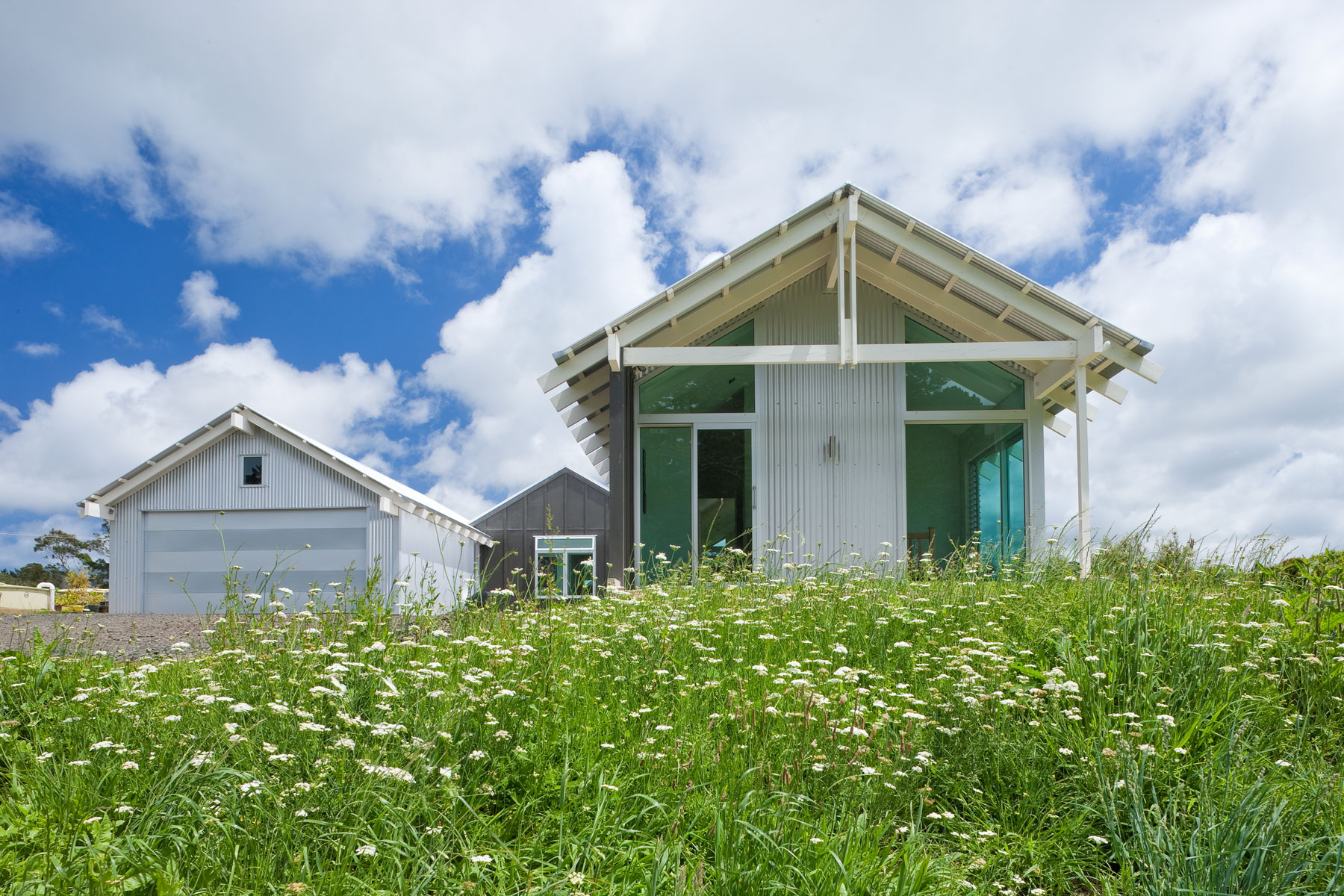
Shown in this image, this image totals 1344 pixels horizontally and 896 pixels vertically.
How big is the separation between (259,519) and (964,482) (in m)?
14.6

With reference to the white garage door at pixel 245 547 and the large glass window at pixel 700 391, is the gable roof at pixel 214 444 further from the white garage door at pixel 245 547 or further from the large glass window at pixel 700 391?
the large glass window at pixel 700 391

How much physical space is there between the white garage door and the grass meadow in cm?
1326

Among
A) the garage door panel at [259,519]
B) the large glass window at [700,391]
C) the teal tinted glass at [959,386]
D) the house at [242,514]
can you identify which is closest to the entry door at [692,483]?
the large glass window at [700,391]

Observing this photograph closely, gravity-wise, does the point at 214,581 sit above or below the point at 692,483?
below

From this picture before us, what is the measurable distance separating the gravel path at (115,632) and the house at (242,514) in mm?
5719

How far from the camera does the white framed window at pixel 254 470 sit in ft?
60.0

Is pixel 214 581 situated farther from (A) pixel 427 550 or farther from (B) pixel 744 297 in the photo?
(B) pixel 744 297

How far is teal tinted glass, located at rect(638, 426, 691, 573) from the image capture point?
11.6 meters

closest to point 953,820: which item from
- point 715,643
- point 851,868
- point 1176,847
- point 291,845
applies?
point 1176,847

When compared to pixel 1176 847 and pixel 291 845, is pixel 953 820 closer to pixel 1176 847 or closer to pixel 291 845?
pixel 1176 847

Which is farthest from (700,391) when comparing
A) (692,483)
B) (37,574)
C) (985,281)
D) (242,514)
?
A: (37,574)

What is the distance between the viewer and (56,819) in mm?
2877

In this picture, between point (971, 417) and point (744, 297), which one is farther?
point (971, 417)

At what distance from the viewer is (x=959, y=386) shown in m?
12.0
